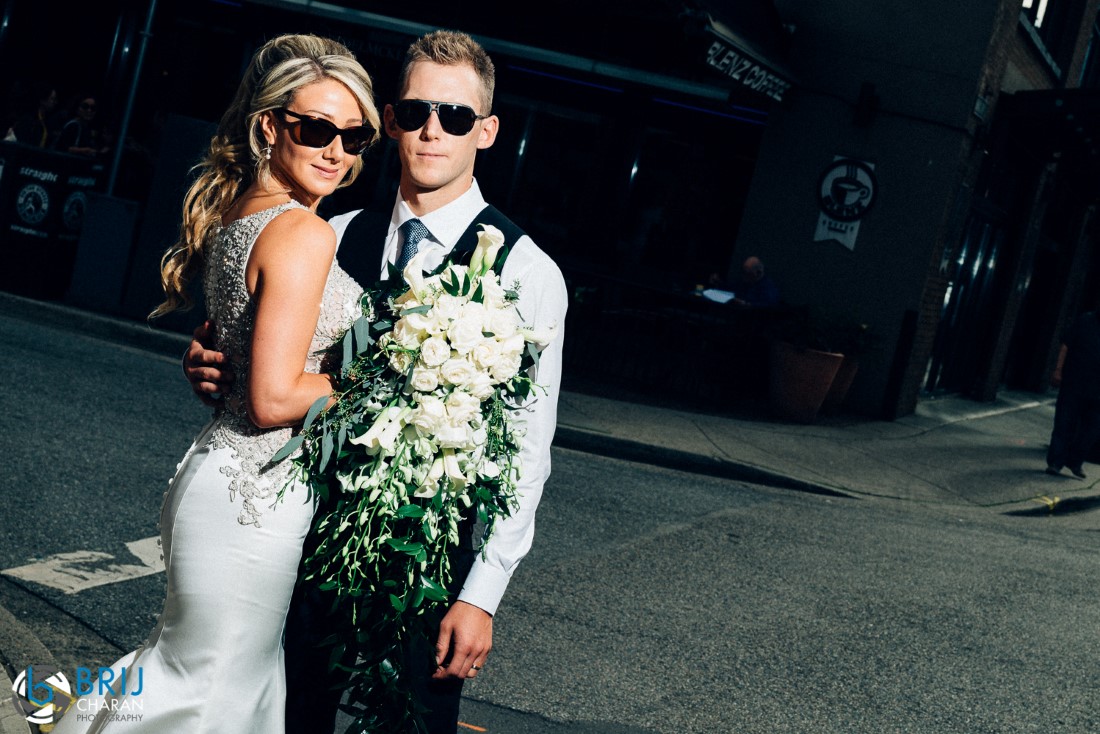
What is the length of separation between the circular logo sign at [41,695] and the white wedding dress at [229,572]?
75 centimetres

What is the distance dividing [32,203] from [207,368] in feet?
32.4

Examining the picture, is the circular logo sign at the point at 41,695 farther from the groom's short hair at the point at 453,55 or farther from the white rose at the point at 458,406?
the groom's short hair at the point at 453,55

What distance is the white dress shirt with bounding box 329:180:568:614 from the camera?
2312 mm

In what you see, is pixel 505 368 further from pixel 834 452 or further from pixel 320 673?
pixel 834 452

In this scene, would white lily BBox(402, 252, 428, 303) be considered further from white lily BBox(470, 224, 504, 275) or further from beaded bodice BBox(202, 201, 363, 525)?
beaded bodice BBox(202, 201, 363, 525)

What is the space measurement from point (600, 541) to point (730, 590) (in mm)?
899

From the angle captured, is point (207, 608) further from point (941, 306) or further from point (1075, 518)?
point (941, 306)

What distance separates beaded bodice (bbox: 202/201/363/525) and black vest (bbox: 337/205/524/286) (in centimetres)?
10

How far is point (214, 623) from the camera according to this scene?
217cm

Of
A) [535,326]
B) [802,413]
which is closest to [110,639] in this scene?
[535,326]

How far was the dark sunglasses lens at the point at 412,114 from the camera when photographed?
246 cm

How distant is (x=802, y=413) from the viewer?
39.8 ft

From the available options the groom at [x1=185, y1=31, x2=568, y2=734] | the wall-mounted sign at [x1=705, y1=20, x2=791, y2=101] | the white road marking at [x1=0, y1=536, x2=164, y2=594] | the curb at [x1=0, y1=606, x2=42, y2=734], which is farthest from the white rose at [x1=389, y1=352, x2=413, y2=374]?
the wall-mounted sign at [x1=705, y1=20, x2=791, y2=101]

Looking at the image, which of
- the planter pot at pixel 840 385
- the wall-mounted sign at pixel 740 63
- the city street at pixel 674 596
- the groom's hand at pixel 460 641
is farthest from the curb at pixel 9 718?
the planter pot at pixel 840 385
